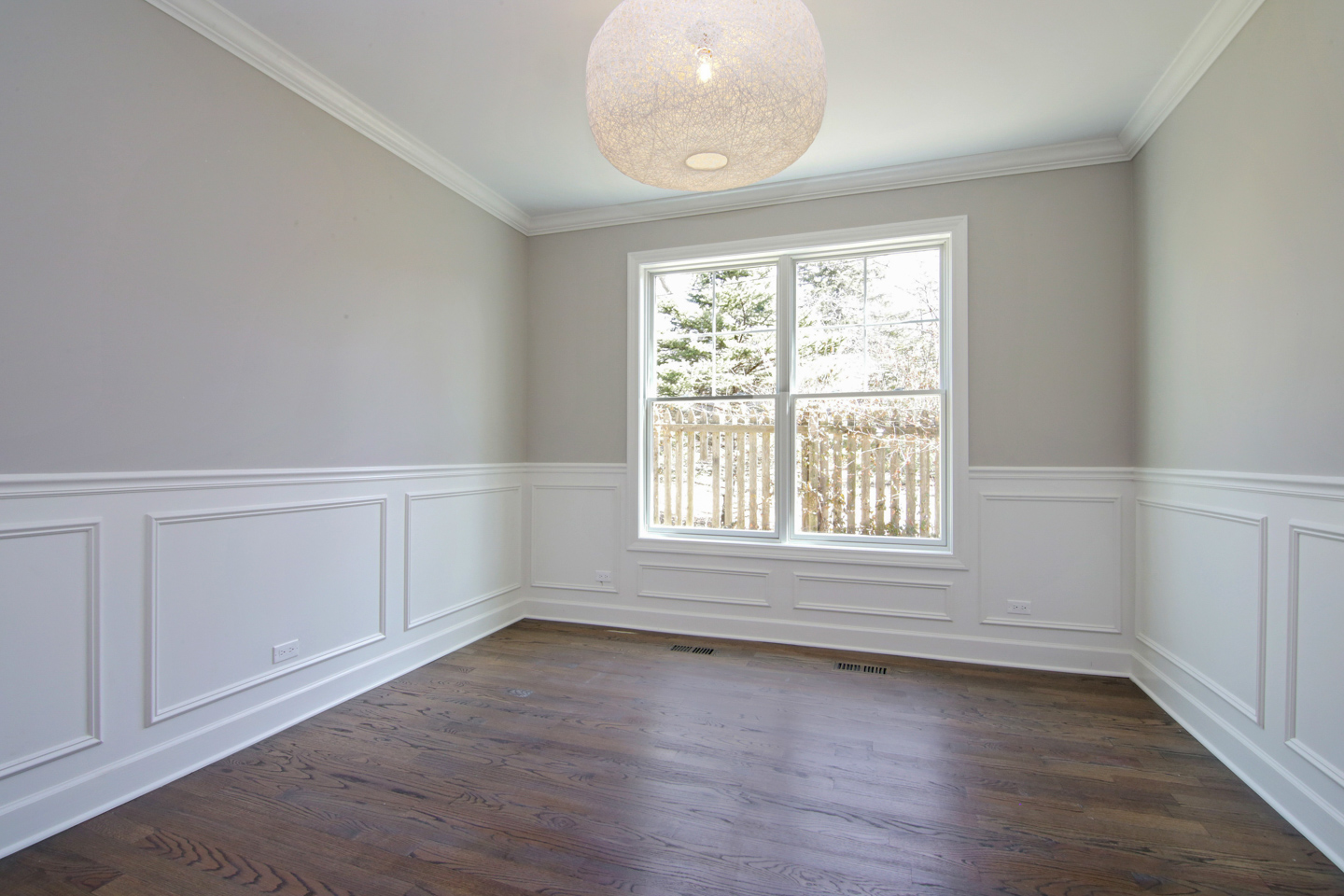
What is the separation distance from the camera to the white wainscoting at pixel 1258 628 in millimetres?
1829

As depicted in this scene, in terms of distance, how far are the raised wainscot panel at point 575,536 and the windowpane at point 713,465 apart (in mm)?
295

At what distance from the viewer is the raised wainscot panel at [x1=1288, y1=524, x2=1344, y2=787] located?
5.88ft

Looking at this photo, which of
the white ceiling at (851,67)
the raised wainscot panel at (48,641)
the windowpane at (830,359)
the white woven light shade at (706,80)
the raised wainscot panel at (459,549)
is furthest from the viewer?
the windowpane at (830,359)

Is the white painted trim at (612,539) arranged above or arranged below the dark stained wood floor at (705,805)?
above

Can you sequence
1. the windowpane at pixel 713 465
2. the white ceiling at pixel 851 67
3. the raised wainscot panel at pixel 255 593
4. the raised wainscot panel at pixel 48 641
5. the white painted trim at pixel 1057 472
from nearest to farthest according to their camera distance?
the raised wainscot panel at pixel 48 641, the raised wainscot panel at pixel 255 593, the white ceiling at pixel 851 67, the white painted trim at pixel 1057 472, the windowpane at pixel 713 465

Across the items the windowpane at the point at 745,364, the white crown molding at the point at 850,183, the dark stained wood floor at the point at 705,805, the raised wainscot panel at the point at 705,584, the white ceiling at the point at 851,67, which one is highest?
the white ceiling at the point at 851,67

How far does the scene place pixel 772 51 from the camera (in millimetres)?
1651

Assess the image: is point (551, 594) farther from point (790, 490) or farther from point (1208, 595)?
point (1208, 595)

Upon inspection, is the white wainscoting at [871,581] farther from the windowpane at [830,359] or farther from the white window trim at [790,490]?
the windowpane at [830,359]

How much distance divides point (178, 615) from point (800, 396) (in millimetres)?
3008

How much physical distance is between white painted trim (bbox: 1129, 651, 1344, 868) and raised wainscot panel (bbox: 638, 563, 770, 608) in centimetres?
184

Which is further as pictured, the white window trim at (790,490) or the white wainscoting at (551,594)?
the white window trim at (790,490)

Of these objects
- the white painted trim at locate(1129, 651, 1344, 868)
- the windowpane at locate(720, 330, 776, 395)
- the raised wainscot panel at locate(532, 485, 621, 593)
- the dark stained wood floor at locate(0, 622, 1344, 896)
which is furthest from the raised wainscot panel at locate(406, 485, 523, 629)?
the white painted trim at locate(1129, 651, 1344, 868)

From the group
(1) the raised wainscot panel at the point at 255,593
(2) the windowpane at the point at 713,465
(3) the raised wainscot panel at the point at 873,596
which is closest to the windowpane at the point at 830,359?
(2) the windowpane at the point at 713,465
